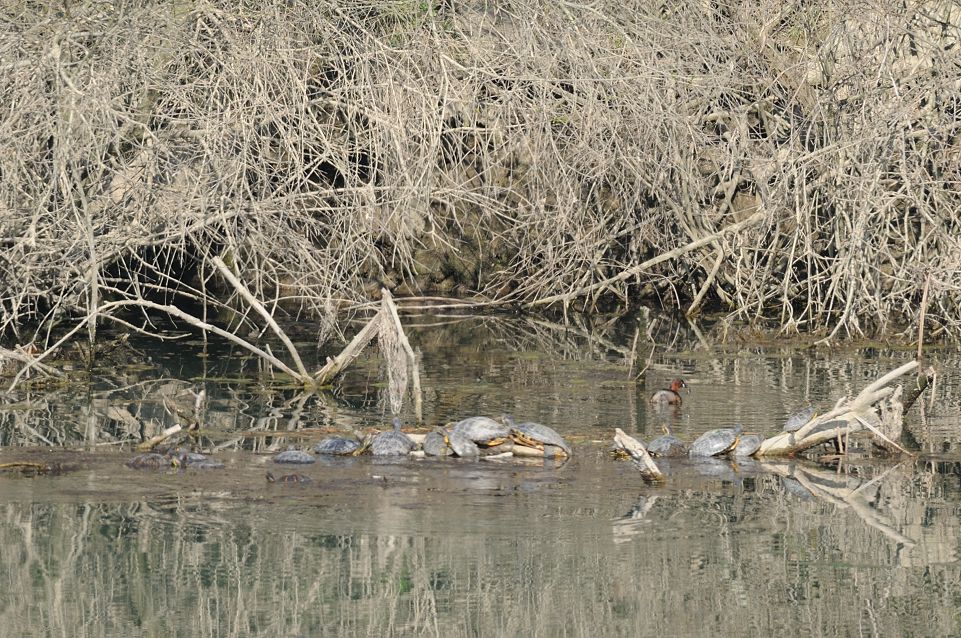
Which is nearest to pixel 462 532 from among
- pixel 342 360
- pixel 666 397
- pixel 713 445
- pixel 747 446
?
pixel 713 445

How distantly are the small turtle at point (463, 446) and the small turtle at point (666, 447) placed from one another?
3.52ft

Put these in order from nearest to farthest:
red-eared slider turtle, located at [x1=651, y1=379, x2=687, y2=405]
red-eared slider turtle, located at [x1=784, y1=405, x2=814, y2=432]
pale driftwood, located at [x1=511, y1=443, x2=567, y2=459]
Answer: pale driftwood, located at [x1=511, y1=443, x2=567, y2=459]
red-eared slider turtle, located at [x1=784, y1=405, x2=814, y2=432]
red-eared slider turtle, located at [x1=651, y1=379, x2=687, y2=405]

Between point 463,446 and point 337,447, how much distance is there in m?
0.75

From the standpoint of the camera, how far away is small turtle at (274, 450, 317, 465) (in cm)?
983

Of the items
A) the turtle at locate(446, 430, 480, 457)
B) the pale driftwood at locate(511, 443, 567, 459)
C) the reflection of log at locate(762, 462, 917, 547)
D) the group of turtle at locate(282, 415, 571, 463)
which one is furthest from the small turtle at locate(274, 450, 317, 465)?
the reflection of log at locate(762, 462, 917, 547)

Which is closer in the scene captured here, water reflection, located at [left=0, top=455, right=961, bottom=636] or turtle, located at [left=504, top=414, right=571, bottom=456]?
water reflection, located at [left=0, top=455, right=961, bottom=636]

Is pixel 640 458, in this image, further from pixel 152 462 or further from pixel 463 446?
pixel 152 462

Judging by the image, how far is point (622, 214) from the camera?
702 inches

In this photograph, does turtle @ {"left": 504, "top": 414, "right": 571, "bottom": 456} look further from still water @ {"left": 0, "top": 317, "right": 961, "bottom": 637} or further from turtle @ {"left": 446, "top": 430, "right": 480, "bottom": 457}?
turtle @ {"left": 446, "top": 430, "right": 480, "bottom": 457}

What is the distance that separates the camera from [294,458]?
32.3 feet

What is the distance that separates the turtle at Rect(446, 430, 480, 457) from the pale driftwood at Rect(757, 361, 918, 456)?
1740mm

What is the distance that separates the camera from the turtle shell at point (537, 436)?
10.1 metres

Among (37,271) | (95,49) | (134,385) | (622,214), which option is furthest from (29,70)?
(622,214)

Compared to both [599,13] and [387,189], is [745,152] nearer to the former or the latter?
[599,13]
